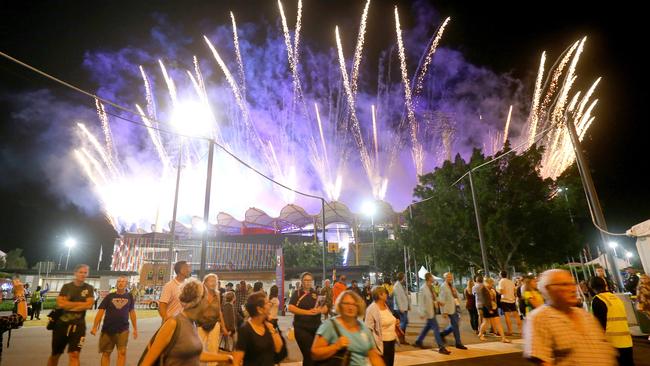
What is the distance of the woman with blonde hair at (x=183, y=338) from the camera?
2.96 metres

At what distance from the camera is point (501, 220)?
2441 centimetres

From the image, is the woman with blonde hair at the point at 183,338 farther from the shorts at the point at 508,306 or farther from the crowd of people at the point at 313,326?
the shorts at the point at 508,306

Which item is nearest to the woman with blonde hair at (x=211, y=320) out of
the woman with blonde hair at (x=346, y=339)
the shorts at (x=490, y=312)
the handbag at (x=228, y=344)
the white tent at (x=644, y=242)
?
the handbag at (x=228, y=344)

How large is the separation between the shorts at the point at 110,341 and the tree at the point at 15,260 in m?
72.9

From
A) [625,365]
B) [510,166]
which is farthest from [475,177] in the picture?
[625,365]

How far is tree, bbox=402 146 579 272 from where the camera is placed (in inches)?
964

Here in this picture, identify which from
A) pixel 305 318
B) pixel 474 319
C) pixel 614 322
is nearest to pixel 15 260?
pixel 474 319

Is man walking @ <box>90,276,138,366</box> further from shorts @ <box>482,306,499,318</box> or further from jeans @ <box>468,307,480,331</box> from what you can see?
jeans @ <box>468,307,480,331</box>

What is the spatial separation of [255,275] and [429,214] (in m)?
35.5

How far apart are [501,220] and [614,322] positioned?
2162 centimetres

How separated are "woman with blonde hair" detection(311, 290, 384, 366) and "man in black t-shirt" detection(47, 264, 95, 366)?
14.4ft

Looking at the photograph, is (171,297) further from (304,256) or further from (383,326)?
(304,256)

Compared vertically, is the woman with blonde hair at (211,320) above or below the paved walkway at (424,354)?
above

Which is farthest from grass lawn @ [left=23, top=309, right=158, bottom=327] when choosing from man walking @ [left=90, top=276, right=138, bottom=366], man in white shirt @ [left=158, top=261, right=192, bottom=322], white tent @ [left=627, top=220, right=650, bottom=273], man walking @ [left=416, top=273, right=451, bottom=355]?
white tent @ [left=627, top=220, right=650, bottom=273]
